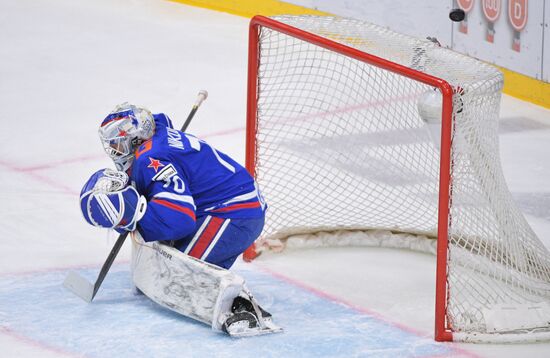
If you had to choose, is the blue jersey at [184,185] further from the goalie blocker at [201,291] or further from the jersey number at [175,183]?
the goalie blocker at [201,291]

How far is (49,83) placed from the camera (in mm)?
7445

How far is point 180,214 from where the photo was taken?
13.4 feet

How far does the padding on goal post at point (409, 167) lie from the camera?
412 centimetres

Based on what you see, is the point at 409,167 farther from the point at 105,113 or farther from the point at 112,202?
the point at 105,113

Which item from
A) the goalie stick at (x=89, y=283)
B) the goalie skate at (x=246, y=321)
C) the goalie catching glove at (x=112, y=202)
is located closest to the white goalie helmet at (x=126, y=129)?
the goalie catching glove at (x=112, y=202)

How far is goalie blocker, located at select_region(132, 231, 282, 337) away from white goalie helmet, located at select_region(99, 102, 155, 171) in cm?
33

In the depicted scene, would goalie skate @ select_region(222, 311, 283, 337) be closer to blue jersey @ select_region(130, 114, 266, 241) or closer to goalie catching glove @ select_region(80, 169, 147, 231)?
blue jersey @ select_region(130, 114, 266, 241)

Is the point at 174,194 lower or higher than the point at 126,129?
lower

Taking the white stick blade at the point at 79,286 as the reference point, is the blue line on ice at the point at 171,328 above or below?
below

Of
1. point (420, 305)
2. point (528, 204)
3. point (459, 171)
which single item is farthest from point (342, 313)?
point (528, 204)

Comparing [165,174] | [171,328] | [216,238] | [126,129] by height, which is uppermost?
[126,129]

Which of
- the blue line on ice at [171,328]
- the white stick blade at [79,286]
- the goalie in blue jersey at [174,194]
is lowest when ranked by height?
the blue line on ice at [171,328]

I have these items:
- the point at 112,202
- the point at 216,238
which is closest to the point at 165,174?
the point at 112,202

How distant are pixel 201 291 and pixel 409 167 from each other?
173cm
